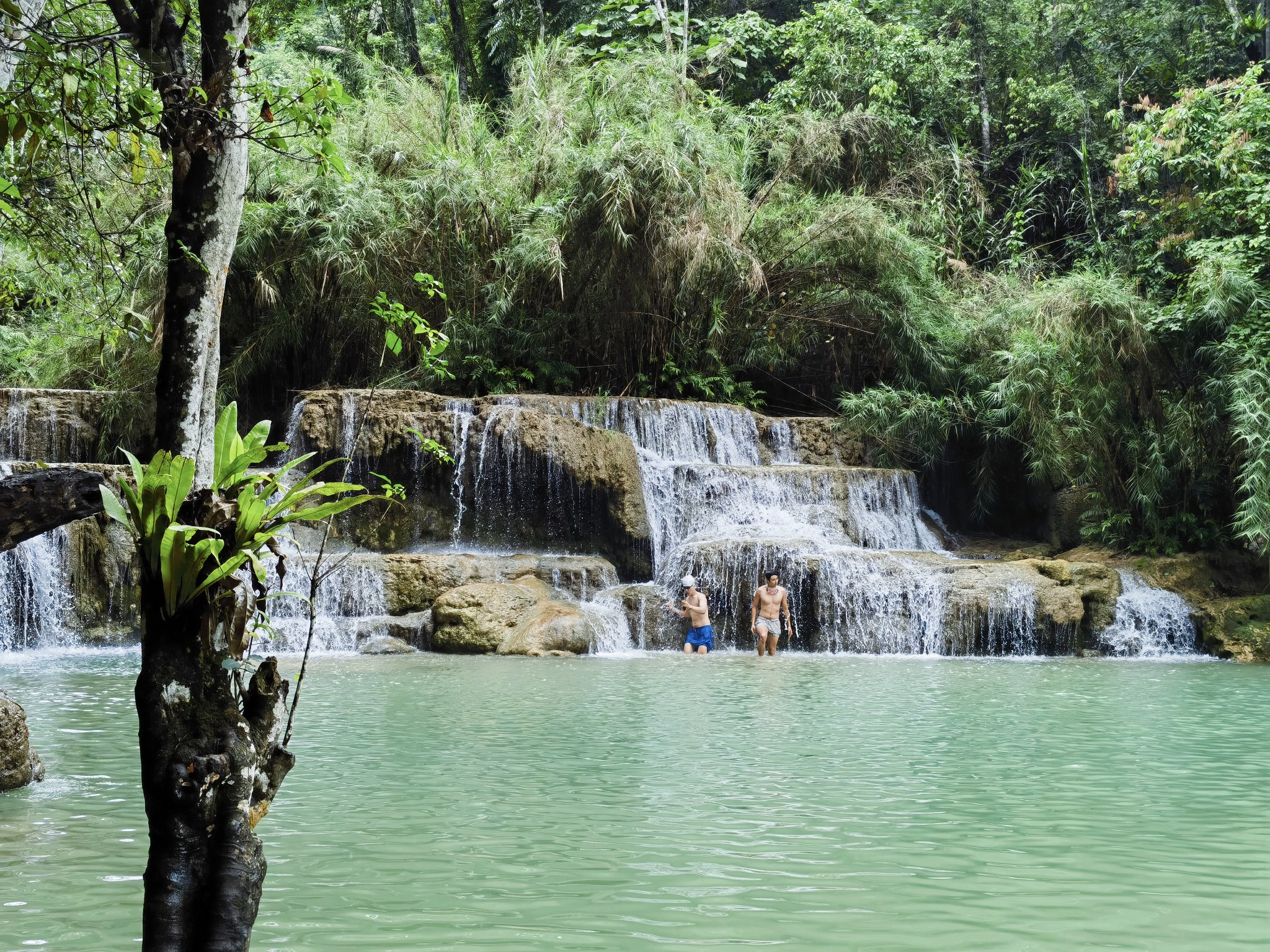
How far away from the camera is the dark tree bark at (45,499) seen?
3.82 meters

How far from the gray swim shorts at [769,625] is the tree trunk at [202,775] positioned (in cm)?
1108

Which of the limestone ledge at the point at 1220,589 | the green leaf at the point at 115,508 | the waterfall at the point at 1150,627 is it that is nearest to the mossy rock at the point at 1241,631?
the limestone ledge at the point at 1220,589

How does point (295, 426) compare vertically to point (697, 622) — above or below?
above

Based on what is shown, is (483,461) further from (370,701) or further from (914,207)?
(914,207)

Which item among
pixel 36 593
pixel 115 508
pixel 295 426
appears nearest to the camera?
pixel 115 508

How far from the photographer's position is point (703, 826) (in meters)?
4.94

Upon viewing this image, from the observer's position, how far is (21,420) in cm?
1728

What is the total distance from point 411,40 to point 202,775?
89.7 feet

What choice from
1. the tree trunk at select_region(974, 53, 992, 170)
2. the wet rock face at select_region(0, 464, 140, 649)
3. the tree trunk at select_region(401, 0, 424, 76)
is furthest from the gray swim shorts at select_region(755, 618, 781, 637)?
the tree trunk at select_region(401, 0, 424, 76)

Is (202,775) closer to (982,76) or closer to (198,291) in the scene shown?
(198,291)

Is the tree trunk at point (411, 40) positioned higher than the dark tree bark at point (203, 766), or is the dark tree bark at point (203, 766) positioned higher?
the tree trunk at point (411, 40)

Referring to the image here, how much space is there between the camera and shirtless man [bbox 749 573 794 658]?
45.5 feet

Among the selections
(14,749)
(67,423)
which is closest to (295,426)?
(67,423)

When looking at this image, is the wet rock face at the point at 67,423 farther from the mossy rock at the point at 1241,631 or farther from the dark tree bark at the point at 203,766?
the dark tree bark at the point at 203,766
